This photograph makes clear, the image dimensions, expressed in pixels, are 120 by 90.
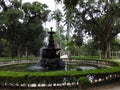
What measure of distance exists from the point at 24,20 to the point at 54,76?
113 feet

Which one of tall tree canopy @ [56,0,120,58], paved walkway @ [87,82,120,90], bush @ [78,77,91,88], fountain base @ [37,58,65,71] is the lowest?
paved walkway @ [87,82,120,90]

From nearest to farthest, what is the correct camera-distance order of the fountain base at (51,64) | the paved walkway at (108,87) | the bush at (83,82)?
1. the bush at (83,82)
2. the paved walkway at (108,87)
3. the fountain base at (51,64)

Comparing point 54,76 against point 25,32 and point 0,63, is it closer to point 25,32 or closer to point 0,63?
point 0,63

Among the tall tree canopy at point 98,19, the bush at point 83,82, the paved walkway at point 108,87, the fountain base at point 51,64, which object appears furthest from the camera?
the tall tree canopy at point 98,19

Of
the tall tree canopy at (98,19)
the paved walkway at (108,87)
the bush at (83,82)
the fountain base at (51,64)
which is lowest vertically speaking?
the paved walkway at (108,87)

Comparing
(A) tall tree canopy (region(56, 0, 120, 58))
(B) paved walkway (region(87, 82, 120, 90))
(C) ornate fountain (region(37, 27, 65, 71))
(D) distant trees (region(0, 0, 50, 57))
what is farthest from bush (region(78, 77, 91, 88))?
(D) distant trees (region(0, 0, 50, 57))

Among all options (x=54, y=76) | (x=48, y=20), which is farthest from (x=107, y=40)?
(x=54, y=76)

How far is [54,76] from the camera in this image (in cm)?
1212

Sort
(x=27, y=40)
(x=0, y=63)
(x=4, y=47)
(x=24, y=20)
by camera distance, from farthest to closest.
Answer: (x=4, y=47) < (x=27, y=40) < (x=24, y=20) < (x=0, y=63)

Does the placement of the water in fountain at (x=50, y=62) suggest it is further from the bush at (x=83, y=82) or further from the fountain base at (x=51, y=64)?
the bush at (x=83, y=82)

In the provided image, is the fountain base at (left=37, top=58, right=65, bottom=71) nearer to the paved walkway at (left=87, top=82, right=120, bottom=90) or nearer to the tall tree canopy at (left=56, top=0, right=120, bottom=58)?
the paved walkway at (left=87, top=82, right=120, bottom=90)

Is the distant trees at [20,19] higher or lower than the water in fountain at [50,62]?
higher

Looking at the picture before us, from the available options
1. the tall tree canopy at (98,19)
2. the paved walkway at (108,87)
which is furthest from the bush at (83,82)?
the tall tree canopy at (98,19)

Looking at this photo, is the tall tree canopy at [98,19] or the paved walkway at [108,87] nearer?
the paved walkway at [108,87]
